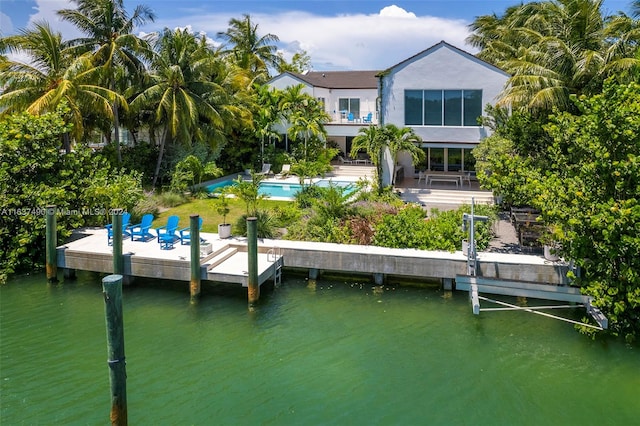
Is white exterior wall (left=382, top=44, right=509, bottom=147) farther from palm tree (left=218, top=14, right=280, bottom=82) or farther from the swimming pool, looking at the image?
palm tree (left=218, top=14, right=280, bottom=82)

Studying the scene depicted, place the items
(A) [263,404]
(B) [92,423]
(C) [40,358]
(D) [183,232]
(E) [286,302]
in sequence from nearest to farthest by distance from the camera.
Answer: (B) [92,423]
(A) [263,404]
(C) [40,358]
(E) [286,302]
(D) [183,232]

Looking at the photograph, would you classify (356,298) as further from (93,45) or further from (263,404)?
(93,45)

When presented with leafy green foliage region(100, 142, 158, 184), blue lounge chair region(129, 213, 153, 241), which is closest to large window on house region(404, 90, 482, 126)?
blue lounge chair region(129, 213, 153, 241)

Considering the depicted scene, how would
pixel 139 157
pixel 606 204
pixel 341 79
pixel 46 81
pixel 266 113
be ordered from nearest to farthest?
pixel 606 204
pixel 46 81
pixel 139 157
pixel 266 113
pixel 341 79

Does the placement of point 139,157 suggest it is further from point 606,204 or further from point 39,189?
point 606,204

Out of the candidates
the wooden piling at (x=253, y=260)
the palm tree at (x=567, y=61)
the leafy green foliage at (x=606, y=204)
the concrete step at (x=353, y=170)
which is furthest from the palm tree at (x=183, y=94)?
the leafy green foliage at (x=606, y=204)

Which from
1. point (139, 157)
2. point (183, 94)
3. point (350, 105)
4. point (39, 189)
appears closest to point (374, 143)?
point (183, 94)

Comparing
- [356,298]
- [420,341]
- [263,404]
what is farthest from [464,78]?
[263,404]
